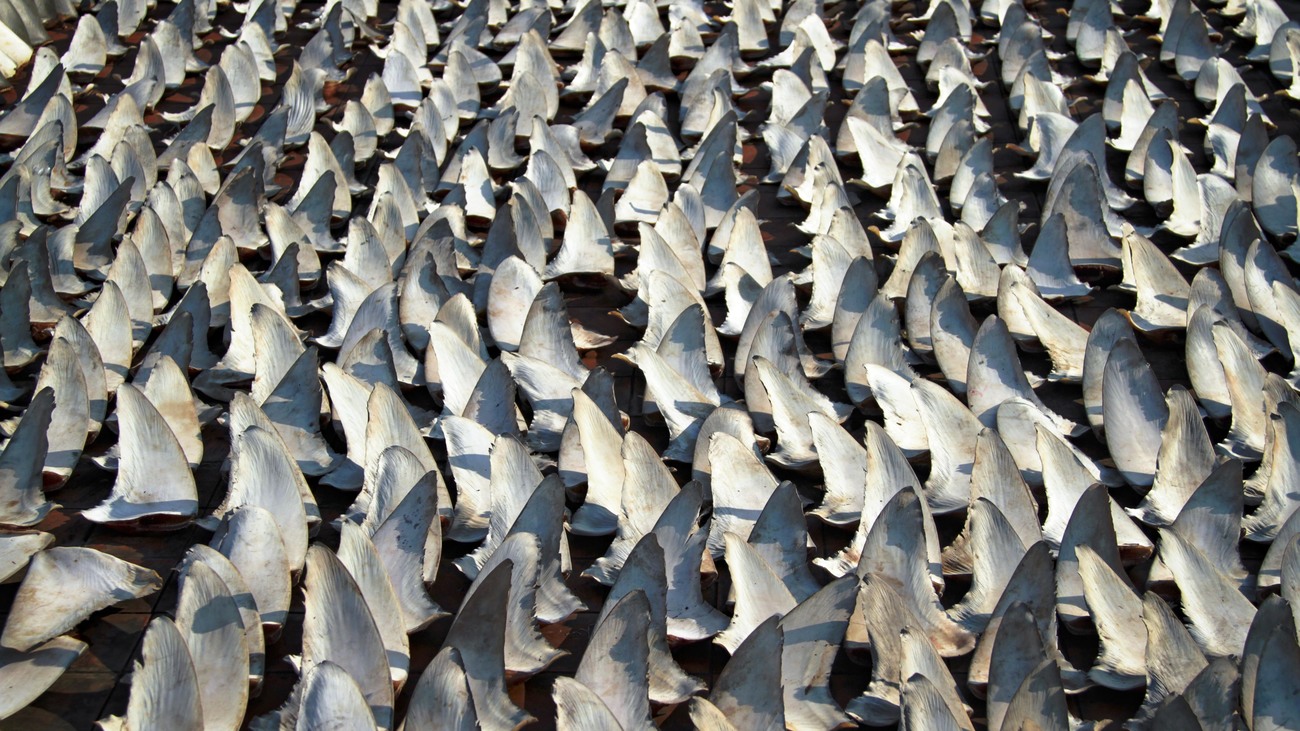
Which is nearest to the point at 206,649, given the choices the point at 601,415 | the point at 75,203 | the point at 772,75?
the point at 601,415

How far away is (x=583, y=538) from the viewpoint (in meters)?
2.03

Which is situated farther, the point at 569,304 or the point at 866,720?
the point at 569,304

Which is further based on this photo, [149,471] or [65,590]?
[149,471]

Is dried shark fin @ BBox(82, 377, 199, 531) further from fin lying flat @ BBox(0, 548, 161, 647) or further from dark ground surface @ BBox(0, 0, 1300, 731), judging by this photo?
fin lying flat @ BBox(0, 548, 161, 647)

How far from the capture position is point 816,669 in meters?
1.69

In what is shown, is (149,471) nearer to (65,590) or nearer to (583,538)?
(65,590)

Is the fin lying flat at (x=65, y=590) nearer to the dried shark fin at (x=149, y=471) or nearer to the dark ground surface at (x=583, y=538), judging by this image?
the dark ground surface at (x=583, y=538)

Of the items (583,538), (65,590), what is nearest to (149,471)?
(65,590)

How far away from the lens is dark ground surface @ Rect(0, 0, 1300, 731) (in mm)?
1749

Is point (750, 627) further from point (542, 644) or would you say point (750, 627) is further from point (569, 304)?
point (569, 304)

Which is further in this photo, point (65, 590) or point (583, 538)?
point (583, 538)

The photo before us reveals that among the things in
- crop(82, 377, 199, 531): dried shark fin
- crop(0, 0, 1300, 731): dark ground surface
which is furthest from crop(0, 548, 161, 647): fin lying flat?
crop(82, 377, 199, 531): dried shark fin

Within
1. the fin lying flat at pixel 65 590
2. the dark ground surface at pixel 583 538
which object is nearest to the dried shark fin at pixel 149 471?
the dark ground surface at pixel 583 538

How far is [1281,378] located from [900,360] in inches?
25.5
